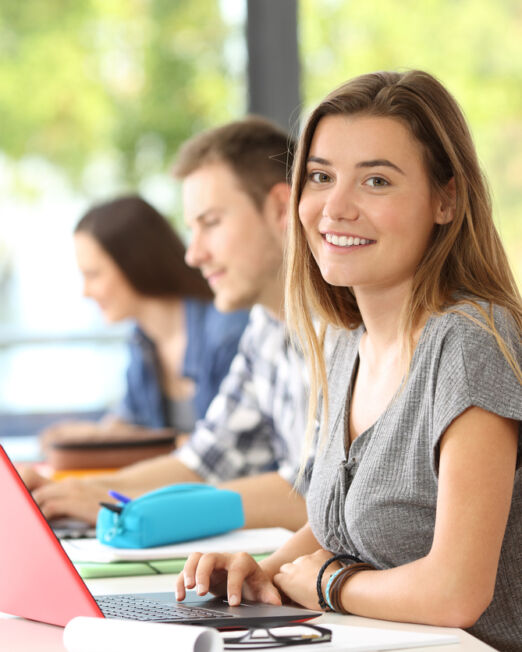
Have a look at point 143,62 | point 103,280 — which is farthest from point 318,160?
point 143,62

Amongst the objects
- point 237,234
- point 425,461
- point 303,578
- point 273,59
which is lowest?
point 303,578

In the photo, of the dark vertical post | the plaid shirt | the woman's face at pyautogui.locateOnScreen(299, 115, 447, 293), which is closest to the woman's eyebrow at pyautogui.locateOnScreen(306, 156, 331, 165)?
the woman's face at pyautogui.locateOnScreen(299, 115, 447, 293)

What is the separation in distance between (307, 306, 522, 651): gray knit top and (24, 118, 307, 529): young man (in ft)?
2.59

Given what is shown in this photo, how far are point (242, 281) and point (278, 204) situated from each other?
0.60ft

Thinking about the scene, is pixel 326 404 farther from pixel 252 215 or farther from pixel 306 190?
pixel 252 215

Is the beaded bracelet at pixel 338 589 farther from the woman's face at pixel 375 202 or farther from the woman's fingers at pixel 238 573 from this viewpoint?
the woman's face at pixel 375 202

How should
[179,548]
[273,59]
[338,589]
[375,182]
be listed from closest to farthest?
[338,589] → [375,182] → [179,548] → [273,59]

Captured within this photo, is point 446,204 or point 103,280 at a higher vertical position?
point 446,204

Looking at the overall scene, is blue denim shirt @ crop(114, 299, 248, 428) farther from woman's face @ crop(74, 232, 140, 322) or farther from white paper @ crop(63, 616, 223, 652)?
white paper @ crop(63, 616, 223, 652)

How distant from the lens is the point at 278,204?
203 centimetres

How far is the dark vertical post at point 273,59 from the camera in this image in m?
3.30

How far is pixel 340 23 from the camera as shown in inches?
139

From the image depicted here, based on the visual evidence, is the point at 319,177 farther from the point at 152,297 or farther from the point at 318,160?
Answer: the point at 152,297

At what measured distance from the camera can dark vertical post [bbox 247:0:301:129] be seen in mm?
3305
